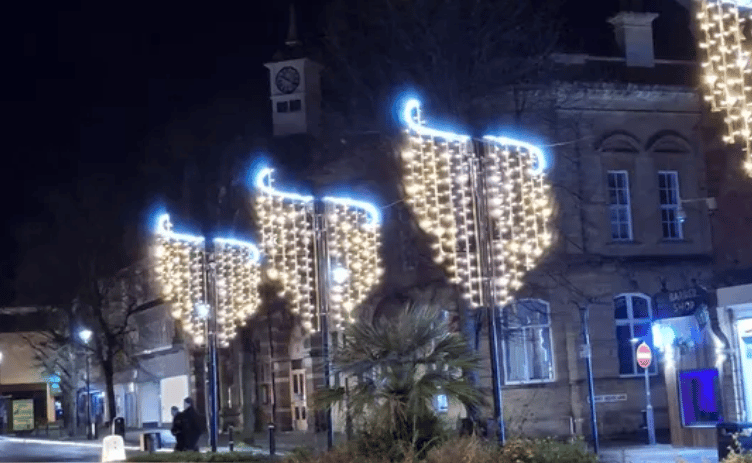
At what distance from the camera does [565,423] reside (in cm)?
3631

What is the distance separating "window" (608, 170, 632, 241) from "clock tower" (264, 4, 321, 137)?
12.4m

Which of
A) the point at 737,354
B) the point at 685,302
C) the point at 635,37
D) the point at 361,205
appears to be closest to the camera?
the point at 737,354

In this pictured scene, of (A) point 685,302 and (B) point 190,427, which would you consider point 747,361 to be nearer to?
(A) point 685,302

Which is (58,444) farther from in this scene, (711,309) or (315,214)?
(711,309)

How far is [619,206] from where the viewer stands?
38.2 metres

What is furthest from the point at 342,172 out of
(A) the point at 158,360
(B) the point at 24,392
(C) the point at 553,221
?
(B) the point at 24,392

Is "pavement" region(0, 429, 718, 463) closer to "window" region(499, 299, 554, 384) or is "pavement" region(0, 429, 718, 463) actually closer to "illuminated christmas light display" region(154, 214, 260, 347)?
"illuminated christmas light display" region(154, 214, 260, 347)

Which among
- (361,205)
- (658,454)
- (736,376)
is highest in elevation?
(361,205)

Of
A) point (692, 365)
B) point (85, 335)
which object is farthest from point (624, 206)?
point (85, 335)

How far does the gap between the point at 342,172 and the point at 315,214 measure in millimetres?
16279

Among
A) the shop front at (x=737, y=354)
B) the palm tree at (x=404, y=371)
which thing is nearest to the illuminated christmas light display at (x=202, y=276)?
the palm tree at (x=404, y=371)

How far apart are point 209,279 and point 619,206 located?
47.9 feet

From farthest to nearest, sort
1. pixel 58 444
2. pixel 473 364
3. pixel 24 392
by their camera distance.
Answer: pixel 24 392 < pixel 58 444 < pixel 473 364

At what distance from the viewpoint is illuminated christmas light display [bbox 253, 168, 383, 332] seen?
2645 cm
